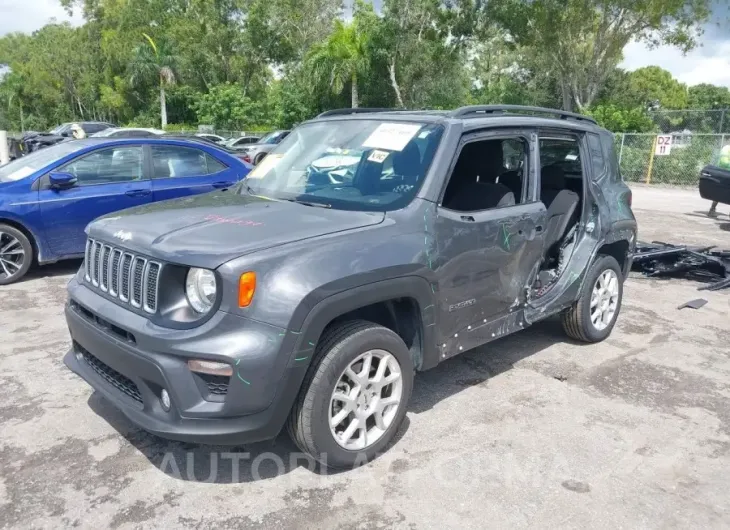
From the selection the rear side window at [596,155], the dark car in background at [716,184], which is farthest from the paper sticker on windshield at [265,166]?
the dark car in background at [716,184]

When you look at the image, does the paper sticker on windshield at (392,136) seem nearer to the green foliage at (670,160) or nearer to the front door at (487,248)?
the front door at (487,248)

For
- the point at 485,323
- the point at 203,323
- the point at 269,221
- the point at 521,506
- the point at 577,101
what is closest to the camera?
the point at 203,323

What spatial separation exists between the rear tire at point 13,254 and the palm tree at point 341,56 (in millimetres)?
26215

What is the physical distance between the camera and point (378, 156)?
147 inches

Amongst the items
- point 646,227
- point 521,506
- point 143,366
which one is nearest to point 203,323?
point 143,366

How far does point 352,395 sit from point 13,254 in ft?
17.0

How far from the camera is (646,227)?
11469 mm

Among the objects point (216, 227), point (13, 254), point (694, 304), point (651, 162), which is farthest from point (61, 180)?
point (651, 162)

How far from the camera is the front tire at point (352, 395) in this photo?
2902 mm

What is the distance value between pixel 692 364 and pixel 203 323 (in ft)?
13.1

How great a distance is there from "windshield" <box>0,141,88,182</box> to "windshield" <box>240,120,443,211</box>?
369 cm

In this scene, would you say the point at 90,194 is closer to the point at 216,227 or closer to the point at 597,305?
the point at 216,227

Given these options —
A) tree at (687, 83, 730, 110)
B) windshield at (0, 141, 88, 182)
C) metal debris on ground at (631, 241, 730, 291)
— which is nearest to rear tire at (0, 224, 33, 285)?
windshield at (0, 141, 88, 182)

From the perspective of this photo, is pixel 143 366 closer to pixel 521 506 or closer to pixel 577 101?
pixel 521 506
